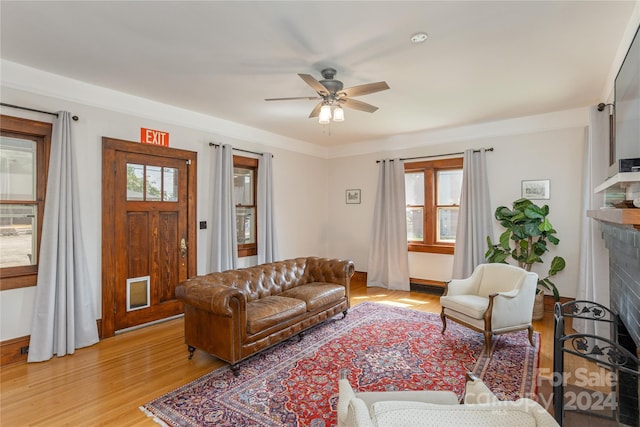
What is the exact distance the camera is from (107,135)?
12.5ft

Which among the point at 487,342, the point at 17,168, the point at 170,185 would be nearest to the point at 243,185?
the point at 170,185

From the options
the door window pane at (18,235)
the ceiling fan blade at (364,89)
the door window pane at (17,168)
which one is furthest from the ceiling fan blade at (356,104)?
the door window pane at (18,235)

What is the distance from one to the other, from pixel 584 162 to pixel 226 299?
485 cm

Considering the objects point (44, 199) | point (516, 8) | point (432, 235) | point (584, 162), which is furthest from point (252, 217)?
point (584, 162)

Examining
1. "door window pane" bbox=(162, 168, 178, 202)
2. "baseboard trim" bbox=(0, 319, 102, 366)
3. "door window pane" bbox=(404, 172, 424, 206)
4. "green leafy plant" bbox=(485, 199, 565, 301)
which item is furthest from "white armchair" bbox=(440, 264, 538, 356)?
"baseboard trim" bbox=(0, 319, 102, 366)

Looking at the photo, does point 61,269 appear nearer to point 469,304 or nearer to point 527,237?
point 469,304

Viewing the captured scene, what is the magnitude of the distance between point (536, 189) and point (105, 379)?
5.79 metres

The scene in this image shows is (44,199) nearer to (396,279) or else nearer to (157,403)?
(157,403)

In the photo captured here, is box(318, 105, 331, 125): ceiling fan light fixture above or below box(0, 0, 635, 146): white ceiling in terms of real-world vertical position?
below

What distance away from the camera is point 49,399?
8.27 ft

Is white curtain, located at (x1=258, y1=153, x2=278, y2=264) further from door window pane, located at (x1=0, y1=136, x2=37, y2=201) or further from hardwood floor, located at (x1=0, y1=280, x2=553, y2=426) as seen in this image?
door window pane, located at (x1=0, y1=136, x2=37, y2=201)

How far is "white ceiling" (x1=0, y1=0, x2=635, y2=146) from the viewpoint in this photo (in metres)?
2.30

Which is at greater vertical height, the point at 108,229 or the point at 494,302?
the point at 108,229

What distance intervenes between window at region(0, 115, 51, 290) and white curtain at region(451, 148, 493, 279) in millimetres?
5528
